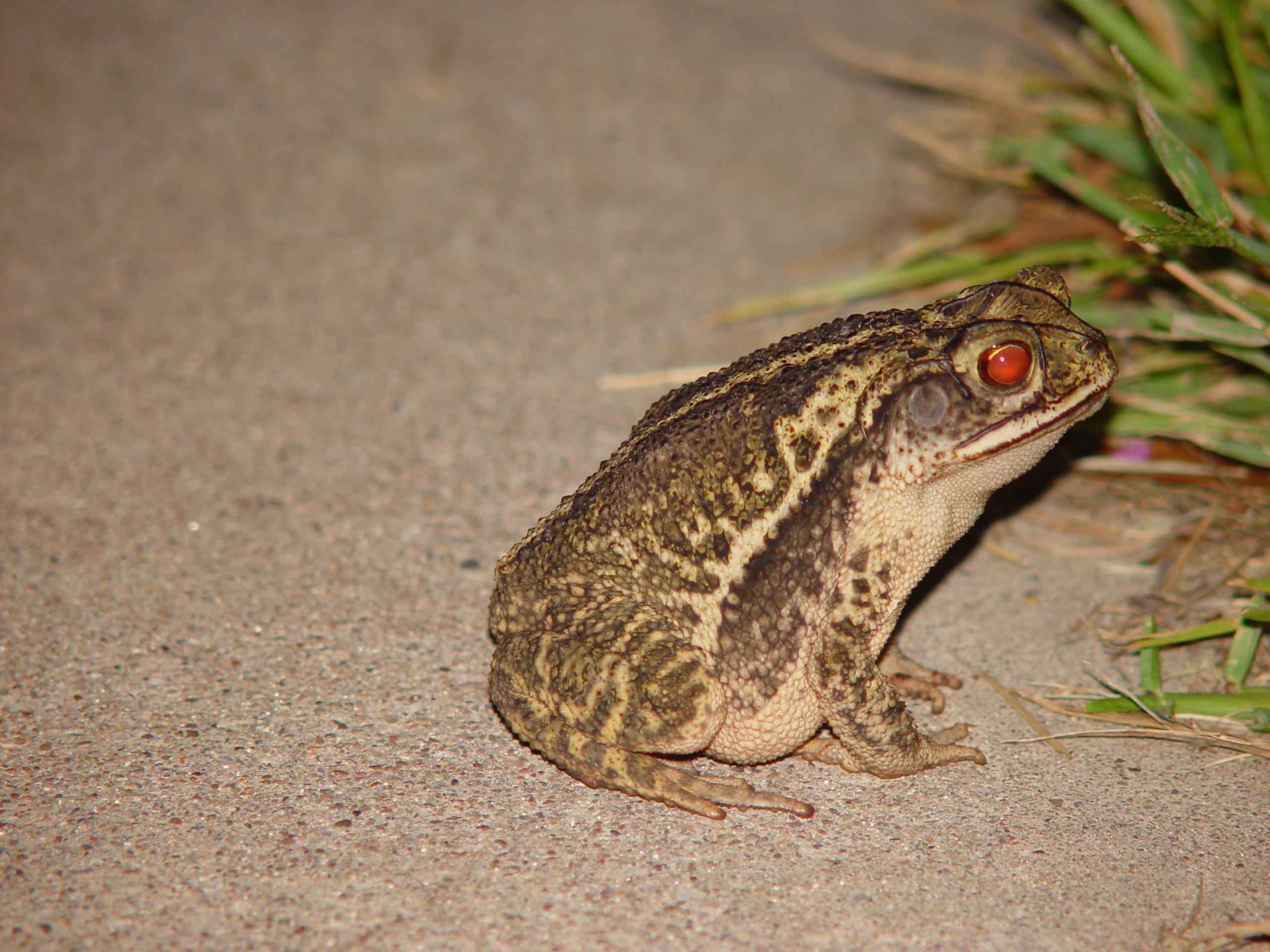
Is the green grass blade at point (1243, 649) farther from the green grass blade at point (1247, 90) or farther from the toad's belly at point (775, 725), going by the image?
the green grass blade at point (1247, 90)

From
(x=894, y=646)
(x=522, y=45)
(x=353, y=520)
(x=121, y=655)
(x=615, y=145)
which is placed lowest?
(x=121, y=655)

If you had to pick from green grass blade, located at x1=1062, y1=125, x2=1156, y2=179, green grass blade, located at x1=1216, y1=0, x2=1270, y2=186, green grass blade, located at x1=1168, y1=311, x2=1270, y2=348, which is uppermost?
green grass blade, located at x1=1216, y1=0, x2=1270, y2=186

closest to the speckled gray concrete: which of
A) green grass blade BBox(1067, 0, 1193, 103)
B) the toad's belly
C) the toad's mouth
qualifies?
the toad's belly

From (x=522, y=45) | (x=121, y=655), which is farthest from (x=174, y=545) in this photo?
(x=522, y=45)

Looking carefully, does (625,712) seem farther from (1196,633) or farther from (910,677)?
(1196,633)

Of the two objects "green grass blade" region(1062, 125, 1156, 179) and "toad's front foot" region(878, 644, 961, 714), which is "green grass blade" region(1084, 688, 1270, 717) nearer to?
"toad's front foot" region(878, 644, 961, 714)

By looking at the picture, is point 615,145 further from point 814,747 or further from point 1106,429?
point 814,747
